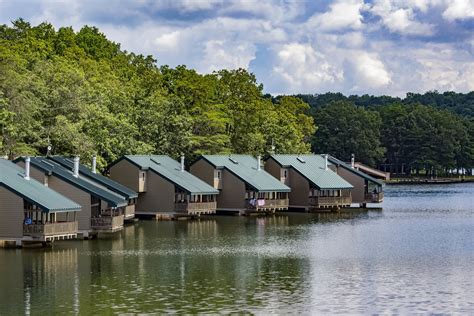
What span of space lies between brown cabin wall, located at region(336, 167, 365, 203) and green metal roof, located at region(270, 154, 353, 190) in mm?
3534

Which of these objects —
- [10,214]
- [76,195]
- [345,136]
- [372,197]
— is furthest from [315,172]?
[345,136]

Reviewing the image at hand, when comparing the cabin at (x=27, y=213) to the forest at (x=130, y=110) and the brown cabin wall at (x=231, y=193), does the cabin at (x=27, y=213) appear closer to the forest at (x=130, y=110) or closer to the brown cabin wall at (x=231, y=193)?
the forest at (x=130, y=110)

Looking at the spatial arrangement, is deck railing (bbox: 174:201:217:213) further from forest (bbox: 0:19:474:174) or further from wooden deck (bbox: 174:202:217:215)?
forest (bbox: 0:19:474:174)

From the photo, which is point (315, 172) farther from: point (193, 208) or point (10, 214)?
point (10, 214)

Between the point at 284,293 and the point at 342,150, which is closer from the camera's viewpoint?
the point at 284,293

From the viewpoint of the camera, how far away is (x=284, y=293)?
41844 millimetres

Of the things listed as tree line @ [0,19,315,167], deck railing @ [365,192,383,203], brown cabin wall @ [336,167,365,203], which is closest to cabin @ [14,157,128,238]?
tree line @ [0,19,315,167]

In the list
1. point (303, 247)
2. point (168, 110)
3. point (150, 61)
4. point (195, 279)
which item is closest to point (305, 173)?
→ point (168, 110)

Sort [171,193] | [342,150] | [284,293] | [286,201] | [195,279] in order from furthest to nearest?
[342,150], [286,201], [171,193], [195,279], [284,293]

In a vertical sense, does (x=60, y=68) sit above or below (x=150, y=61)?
below

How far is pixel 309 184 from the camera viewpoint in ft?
324

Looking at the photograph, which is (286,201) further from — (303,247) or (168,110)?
(303,247)

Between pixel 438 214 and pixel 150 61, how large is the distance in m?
84.8

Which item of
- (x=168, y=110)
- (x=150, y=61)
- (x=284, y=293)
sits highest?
(x=150, y=61)
